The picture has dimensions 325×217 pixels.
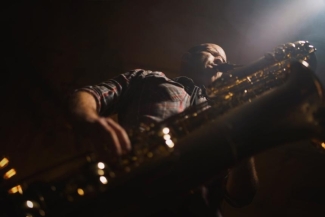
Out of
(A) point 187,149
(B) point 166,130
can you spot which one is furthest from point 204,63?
(A) point 187,149

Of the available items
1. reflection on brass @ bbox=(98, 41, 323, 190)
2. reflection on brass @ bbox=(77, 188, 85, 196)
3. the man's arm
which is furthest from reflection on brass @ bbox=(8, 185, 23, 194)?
the man's arm

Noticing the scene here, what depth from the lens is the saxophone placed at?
3.92ft

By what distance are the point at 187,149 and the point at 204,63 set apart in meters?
1.13

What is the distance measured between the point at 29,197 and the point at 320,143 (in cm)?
117

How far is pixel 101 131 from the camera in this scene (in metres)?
1.18

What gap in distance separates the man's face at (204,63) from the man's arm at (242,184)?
61cm

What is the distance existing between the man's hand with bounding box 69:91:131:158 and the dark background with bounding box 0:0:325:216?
5.13ft

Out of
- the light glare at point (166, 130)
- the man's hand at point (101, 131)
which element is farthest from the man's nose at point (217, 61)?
the man's hand at point (101, 131)

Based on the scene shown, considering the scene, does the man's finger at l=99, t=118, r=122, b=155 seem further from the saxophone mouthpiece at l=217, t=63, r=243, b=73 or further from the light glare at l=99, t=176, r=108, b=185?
the saxophone mouthpiece at l=217, t=63, r=243, b=73

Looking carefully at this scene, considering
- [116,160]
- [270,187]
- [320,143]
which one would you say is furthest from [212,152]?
[270,187]

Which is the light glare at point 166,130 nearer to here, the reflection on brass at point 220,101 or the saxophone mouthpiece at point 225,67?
the reflection on brass at point 220,101

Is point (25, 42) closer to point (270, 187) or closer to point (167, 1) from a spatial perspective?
point (167, 1)

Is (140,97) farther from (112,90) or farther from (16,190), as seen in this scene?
(16,190)

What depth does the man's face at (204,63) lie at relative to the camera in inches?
88.6
